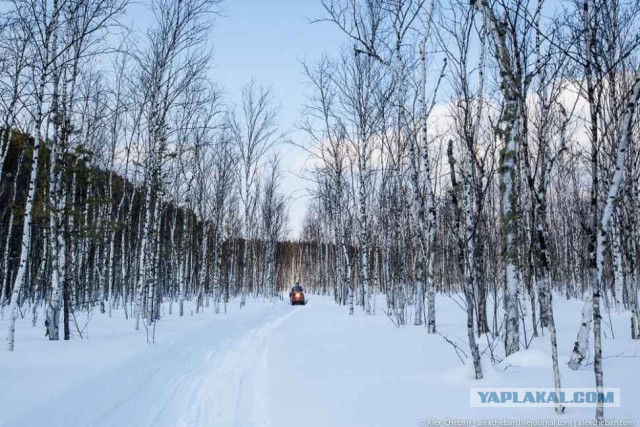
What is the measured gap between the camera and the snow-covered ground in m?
3.64

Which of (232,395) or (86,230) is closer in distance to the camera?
(232,395)

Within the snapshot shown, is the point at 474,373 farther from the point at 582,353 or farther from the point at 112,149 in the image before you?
the point at 112,149

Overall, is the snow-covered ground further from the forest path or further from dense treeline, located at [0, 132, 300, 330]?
dense treeline, located at [0, 132, 300, 330]

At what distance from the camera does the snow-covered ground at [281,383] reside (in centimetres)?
364

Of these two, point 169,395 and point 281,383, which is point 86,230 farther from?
point 281,383

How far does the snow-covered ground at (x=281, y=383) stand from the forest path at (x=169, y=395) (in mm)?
16

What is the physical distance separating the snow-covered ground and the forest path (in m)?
0.02

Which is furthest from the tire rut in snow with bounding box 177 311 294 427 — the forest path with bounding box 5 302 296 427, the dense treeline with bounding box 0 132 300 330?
the dense treeline with bounding box 0 132 300 330

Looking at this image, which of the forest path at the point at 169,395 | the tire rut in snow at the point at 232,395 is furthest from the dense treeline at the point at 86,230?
the tire rut in snow at the point at 232,395

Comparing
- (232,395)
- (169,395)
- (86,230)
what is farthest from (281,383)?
(86,230)

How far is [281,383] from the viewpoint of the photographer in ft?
17.5

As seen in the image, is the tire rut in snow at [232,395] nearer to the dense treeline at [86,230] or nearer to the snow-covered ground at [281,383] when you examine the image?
the snow-covered ground at [281,383]

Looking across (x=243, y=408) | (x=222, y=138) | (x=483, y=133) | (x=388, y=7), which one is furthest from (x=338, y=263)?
(x=243, y=408)

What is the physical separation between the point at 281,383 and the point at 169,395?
5.05 ft
